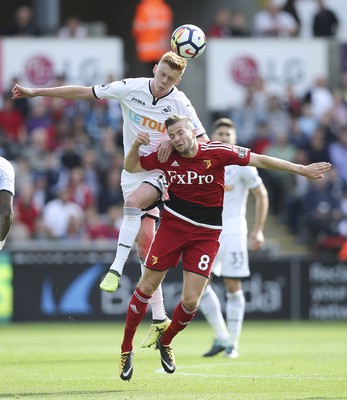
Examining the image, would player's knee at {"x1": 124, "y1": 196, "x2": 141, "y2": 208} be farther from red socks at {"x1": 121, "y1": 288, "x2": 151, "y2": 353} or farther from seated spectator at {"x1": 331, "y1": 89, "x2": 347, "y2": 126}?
seated spectator at {"x1": 331, "y1": 89, "x2": 347, "y2": 126}

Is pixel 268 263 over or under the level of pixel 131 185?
under

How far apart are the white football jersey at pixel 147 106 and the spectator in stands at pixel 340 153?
12.2m

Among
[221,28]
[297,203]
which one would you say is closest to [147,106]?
[297,203]

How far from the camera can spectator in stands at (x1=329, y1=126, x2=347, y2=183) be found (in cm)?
2323

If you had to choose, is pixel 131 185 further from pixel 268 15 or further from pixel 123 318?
pixel 268 15

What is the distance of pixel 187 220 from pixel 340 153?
13070mm

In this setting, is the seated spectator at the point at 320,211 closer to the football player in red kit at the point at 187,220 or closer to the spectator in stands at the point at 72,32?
the spectator in stands at the point at 72,32

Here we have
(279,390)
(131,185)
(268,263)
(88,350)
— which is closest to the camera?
(279,390)

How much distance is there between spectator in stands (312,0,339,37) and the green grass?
9474mm

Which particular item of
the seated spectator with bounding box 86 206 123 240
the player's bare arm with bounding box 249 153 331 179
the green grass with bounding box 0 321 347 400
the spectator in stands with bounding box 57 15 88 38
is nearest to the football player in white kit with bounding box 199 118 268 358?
the green grass with bounding box 0 321 347 400

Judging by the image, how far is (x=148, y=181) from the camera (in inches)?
439

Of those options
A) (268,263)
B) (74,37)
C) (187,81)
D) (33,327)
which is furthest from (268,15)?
(33,327)

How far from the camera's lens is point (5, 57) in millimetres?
23688

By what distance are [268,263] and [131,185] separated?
372 inches
